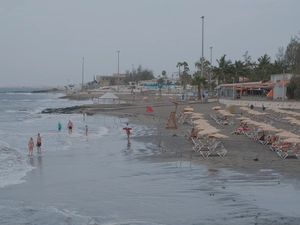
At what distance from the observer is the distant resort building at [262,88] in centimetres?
5997

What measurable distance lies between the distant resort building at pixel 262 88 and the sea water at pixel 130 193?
41054 millimetres

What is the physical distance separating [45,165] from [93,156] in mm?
3054

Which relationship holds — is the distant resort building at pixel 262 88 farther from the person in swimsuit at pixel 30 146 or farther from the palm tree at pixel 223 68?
the person in swimsuit at pixel 30 146

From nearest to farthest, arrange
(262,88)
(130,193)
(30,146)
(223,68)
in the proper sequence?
(130,193) < (30,146) < (262,88) < (223,68)

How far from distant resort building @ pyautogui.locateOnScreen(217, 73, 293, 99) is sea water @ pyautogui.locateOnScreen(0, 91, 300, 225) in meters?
41.1

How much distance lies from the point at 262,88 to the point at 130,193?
6032cm

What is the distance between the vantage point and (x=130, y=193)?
14.2 m

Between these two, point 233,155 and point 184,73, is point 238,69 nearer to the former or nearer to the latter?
point 184,73

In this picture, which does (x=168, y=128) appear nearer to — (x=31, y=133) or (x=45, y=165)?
(x=31, y=133)

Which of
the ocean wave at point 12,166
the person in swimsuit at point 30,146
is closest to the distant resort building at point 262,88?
the person in swimsuit at point 30,146

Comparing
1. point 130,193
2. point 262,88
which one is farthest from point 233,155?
point 262,88

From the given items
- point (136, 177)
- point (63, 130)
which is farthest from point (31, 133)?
point (136, 177)

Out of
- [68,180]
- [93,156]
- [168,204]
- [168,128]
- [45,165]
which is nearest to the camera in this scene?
[168,204]

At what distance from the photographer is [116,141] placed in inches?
1133
